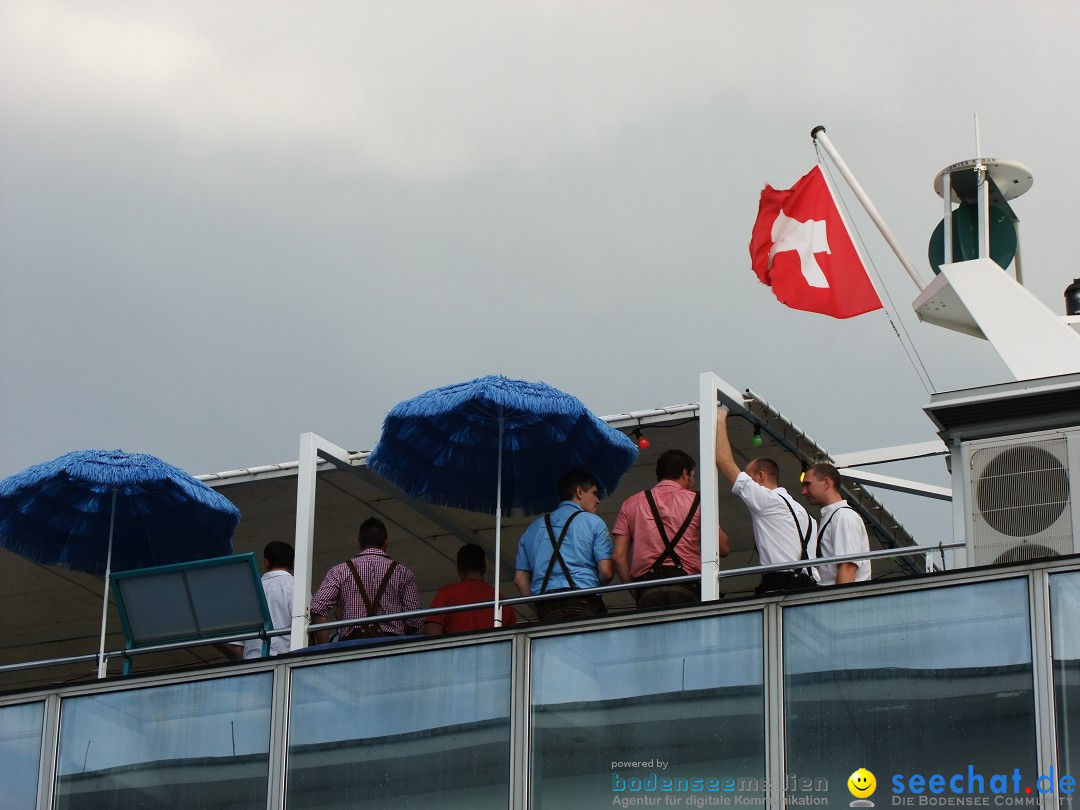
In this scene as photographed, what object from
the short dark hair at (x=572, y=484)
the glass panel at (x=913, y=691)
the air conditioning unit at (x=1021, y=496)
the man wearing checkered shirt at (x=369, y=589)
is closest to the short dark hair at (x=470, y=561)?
the man wearing checkered shirt at (x=369, y=589)

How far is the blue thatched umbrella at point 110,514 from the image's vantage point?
17812 millimetres

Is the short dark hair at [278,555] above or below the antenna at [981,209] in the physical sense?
below

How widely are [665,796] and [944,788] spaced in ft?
6.68

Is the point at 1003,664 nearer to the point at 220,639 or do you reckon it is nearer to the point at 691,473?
the point at 691,473

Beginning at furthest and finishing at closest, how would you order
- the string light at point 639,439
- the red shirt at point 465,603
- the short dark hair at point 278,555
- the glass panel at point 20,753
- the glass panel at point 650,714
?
the string light at point 639,439, the short dark hair at point 278,555, the glass panel at point 20,753, the red shirt at point 465,603, the glass panel at point 650,714

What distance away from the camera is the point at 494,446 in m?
17.1

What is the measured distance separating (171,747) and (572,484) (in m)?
3.95

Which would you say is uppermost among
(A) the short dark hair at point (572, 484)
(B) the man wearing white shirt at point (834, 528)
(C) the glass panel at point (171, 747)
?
(A) the short dark hair at point (572, 484)

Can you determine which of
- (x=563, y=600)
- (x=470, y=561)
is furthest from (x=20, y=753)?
(x=563, y=600)

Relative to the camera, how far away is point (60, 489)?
18.1m

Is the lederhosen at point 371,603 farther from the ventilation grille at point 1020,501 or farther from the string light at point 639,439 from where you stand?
the ventilation grille at point 1020,501

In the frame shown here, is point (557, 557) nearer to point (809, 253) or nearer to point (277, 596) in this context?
point (277, 596)

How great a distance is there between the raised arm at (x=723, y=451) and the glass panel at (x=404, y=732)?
2.18 metres

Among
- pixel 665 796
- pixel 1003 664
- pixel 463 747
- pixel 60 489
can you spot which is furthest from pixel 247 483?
pixel 1003 664
